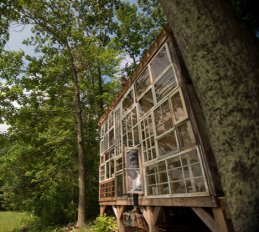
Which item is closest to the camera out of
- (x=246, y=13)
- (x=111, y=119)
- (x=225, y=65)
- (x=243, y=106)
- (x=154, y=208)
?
(x=243, y=106)

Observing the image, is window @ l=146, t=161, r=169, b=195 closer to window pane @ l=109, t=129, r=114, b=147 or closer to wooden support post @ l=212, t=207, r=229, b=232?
wooden support post @ l=212, t=207, r=229, b=232

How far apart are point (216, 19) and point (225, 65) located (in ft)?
1.97

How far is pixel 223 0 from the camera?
2787 mm

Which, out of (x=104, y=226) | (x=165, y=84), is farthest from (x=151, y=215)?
(x=104, y=226)

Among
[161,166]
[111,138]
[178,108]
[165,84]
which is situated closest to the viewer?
[178,108]

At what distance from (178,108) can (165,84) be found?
103 centimetres

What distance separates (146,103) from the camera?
7.78 meters

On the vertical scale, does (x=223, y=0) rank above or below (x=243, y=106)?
above

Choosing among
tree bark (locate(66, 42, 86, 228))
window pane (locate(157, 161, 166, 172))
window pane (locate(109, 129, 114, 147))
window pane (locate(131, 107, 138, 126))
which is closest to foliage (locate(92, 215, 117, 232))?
tree bark (locate(66, 42, 86, 228))

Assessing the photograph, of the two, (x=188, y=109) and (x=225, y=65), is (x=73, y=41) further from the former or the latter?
(x=225, y=65)

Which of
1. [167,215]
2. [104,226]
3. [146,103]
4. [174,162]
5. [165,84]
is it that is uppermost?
[146,103]

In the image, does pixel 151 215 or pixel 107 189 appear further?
pixel 107 189

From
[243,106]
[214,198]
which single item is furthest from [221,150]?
[214,198]

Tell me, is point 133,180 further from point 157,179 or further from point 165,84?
point 165,84
